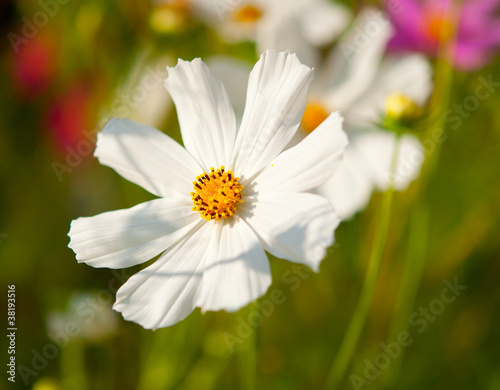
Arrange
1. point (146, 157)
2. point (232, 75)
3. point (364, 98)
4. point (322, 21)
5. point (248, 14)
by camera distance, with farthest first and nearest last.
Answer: point (248, 14), point (322, 21), point (364, 98), point (232, 75), point (146, 157)

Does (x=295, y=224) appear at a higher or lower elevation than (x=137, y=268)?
higher

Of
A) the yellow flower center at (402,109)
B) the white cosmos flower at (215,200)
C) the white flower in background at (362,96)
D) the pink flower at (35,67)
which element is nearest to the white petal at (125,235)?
the white cosmos flower at (215,200)

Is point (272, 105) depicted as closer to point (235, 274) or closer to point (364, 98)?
point (235, 274)

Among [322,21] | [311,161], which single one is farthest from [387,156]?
[311,161]

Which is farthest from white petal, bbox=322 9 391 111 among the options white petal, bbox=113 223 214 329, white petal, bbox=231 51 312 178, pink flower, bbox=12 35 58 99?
pink flower, bbox=12 35 58 99

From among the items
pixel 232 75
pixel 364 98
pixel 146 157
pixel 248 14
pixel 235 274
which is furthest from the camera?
pixel 248 14

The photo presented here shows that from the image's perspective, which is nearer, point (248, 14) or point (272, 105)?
point (272, 105)

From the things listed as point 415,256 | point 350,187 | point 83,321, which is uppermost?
point 350,187
